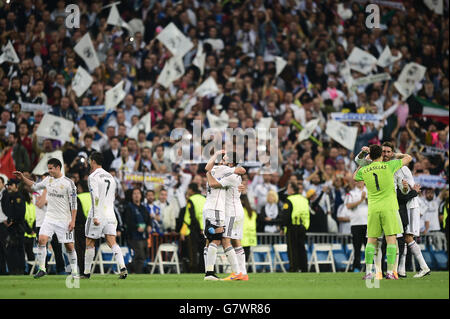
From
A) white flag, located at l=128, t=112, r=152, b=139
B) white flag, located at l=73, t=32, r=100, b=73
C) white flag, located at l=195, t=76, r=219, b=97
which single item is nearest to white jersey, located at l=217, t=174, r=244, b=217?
white flag, located at l=128, t=112, r=152, b=139

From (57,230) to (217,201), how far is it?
3668mm

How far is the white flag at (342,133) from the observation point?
27922 mm

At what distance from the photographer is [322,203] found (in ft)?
88.0

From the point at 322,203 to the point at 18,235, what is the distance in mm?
9385

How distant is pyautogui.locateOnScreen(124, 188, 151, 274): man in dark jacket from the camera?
2423 cm

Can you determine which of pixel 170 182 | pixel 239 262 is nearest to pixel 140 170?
pixel 170 182

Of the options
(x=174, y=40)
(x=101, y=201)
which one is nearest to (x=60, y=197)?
(x=101, y=201)

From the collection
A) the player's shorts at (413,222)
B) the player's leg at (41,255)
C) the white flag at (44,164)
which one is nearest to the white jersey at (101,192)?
the player's leg at (41,255)

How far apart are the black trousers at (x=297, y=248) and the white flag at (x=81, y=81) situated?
25.4 ft

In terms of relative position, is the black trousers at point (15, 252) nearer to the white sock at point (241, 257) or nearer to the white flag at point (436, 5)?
the white sock at point (241, 257)
